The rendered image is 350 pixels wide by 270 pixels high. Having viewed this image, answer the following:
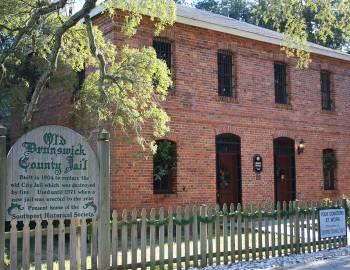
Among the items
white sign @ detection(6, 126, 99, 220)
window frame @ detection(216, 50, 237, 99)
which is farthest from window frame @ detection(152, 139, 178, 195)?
white sign @ detection(6, 126, 99, 220)

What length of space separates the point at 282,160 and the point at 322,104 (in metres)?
3.59

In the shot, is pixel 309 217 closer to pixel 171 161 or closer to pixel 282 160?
pixel 171 161

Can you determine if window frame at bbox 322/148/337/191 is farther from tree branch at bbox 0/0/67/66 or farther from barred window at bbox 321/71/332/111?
tree branch at bbox 0/0/67/66

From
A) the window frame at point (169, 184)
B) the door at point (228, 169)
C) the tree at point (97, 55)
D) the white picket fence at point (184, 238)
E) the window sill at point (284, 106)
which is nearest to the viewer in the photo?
the white picket fence at point (184, 238)

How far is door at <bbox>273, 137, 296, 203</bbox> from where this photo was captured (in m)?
18.8

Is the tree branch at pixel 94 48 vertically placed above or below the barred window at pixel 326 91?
below

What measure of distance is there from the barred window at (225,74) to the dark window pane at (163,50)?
2.18m

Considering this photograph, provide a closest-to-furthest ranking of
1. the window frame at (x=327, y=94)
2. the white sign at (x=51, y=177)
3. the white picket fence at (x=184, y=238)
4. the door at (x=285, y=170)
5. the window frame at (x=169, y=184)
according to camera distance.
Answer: the white sign at (x=51, y=177), the white picket fence at (x=184, y=238), the window frame at (x=169, y=184), the door at (x=285, y=170), the window frame at (x=327, y=94)

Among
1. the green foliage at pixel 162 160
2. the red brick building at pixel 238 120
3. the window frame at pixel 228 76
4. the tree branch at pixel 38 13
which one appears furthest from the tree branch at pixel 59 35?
the window frame at pixel 228 76

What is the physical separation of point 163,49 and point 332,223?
7.59 metres

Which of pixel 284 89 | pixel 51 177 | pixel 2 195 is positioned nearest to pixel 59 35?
pixel 51 177

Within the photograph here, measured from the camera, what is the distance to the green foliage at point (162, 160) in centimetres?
1516

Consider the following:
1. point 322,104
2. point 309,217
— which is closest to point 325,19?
point 309,217

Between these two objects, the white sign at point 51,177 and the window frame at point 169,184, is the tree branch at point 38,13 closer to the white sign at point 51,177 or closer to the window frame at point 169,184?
the white sign at point 51,177
